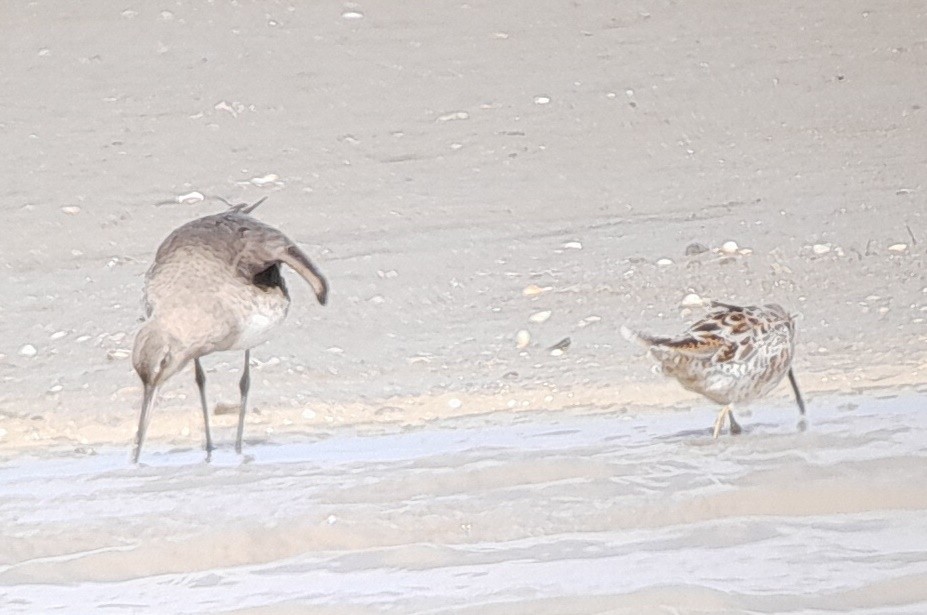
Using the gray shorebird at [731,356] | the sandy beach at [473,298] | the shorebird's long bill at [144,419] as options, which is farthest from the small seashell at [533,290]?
the shorebird's long bill at [144,419]

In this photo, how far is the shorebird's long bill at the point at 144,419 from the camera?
621cm

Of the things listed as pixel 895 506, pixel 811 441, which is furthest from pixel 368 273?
pixel 895 506

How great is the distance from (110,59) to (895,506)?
8198 millimetres

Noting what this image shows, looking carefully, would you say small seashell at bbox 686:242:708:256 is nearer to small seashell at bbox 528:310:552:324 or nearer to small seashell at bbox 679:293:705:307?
small seashell at bbox 679:293:705:307

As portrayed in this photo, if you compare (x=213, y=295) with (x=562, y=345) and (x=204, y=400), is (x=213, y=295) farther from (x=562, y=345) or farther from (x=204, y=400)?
(x=562, y=345)

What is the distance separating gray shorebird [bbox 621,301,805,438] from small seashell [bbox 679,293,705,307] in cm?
156

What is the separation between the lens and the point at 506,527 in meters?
4.97

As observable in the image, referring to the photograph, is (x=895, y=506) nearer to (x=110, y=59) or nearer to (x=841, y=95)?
(x=841, y=95)

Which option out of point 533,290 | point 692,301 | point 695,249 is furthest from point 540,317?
point 695,249

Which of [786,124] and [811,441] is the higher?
[811,441]

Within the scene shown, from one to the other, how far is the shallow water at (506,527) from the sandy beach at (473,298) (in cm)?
1

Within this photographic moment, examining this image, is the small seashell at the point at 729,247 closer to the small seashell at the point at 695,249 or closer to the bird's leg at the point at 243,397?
the small seashell at the point at 695,249

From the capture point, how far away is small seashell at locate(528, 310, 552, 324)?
7957 mm

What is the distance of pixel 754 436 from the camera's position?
5.86 meters
